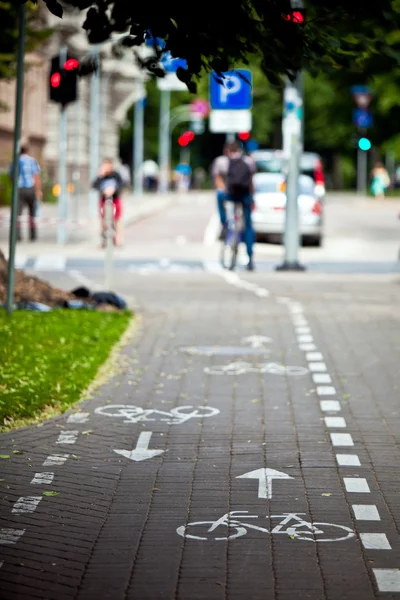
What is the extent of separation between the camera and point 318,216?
109 ft

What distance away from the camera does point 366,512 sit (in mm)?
7543

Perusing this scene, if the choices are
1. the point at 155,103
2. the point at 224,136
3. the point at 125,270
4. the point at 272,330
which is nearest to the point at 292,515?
the point at 272,330

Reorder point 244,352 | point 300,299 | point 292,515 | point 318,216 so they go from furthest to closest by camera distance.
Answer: point 318,216 < point 300,299 < point 244,352 < point 292,515

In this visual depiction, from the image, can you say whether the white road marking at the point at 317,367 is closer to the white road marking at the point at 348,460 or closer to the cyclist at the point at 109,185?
the white road marking at the point at 348,460

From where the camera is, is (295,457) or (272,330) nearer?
(295,457)

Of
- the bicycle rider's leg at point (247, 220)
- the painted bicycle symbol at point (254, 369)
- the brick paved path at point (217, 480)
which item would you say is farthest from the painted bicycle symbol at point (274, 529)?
the bicycle rider's leg at point (247, 220)

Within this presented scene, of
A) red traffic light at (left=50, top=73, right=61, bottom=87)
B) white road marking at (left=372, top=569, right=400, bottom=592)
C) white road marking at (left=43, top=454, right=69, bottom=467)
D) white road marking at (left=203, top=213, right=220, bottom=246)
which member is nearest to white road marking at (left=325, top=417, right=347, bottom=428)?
white road marking at (left=43, top=454, right=69, bottom=467)

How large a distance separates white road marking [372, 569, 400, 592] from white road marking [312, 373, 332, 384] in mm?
5950

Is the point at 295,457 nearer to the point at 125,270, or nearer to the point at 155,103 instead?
the point at 125,270

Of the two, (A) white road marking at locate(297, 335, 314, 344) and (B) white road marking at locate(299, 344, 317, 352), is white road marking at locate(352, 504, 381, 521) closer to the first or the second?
(B) white road marking at locate(299, 344, 317, 352)

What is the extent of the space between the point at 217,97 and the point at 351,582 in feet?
97.4

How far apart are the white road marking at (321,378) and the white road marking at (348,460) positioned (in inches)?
127

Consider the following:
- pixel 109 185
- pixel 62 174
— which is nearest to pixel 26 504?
pixel 109 185

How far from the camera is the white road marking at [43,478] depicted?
819 centimetres
